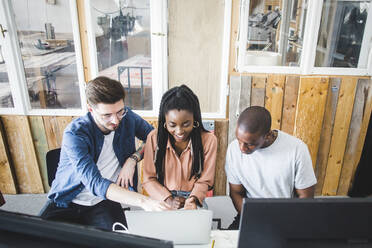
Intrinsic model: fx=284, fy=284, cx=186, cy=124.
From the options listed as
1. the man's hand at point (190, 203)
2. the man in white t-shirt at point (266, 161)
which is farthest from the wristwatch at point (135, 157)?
the man in white t-shirt at point (266, 161)

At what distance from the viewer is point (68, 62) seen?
252 cm

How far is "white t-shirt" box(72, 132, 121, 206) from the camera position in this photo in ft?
5.39

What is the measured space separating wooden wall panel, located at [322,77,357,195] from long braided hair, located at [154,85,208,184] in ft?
5.02

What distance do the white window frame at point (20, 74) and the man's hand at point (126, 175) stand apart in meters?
1.18

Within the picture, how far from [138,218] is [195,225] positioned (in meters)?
0.22

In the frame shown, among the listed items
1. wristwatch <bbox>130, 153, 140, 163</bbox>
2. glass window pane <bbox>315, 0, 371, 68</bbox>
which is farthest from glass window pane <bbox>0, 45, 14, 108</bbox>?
glass window pane <bbox>315, 0, 371, 68</bbox>

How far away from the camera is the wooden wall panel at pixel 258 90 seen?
2404 millimetres

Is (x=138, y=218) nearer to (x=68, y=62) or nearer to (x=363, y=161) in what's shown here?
(x=68, y=62)

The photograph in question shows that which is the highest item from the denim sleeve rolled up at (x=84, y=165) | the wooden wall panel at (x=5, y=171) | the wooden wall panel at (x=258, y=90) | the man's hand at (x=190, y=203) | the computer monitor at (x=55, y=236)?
the computer monitor at (x=55, y=236)

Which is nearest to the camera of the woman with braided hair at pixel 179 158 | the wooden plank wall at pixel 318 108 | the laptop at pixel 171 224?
the laptop at pixel 171 224

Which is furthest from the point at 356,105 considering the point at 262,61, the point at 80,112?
the point at 80,112

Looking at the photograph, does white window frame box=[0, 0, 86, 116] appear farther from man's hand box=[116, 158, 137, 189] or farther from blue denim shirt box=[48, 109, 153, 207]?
man's hand box=[116, 158, 137, 189]

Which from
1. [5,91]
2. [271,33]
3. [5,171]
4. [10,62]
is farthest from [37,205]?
[271,33]

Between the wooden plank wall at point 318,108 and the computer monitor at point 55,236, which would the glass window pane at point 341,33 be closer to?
the wooden plank wall at point 318,108
